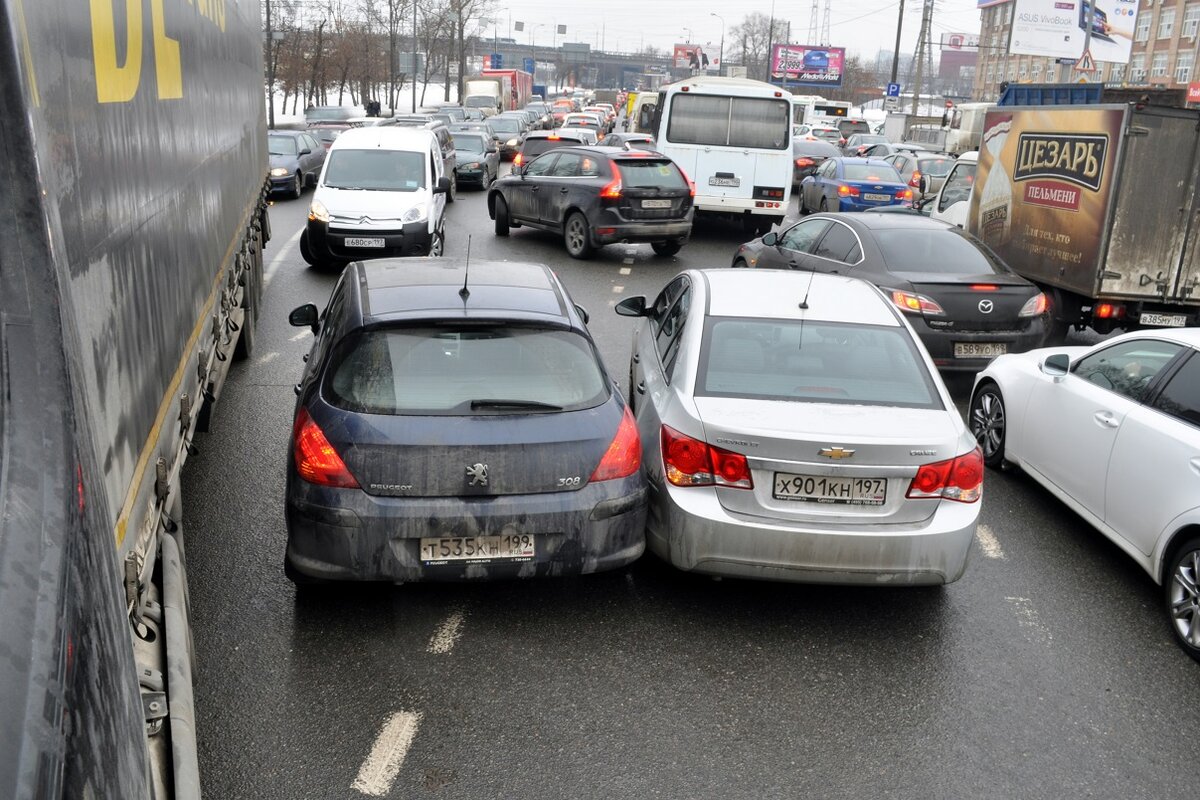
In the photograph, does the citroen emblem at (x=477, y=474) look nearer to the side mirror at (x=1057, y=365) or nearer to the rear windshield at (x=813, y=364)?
the rear windshield at (x=813, y=364)

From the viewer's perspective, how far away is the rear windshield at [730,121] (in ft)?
64.7

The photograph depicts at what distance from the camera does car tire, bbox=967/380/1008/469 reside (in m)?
7.64

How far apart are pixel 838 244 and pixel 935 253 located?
0.98m

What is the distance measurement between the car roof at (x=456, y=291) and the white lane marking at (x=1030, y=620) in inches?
104

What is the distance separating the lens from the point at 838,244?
424 inches

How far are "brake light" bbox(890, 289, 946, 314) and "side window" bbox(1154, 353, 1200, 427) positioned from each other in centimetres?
377

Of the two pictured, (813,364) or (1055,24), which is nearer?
(813,364)

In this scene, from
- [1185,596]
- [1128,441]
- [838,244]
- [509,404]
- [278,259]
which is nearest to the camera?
[509,404]

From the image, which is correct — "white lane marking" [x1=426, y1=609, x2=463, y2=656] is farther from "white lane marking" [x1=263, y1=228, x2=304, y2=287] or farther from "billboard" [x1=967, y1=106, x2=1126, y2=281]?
"white lane marking" [x1=263, y1=228, x2=304, y2=287]

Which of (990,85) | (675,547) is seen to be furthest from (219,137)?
(990,85)

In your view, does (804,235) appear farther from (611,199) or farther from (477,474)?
(477,474)

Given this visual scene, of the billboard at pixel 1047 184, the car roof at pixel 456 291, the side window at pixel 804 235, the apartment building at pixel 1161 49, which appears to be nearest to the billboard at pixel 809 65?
the apartment building at pixel 1161 49

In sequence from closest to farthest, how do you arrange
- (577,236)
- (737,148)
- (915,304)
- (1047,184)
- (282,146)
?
(915,304)
(1047,184)
(577,236)
(737,148)
(282,146)

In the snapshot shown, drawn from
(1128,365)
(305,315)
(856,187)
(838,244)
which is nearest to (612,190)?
(838,244)
